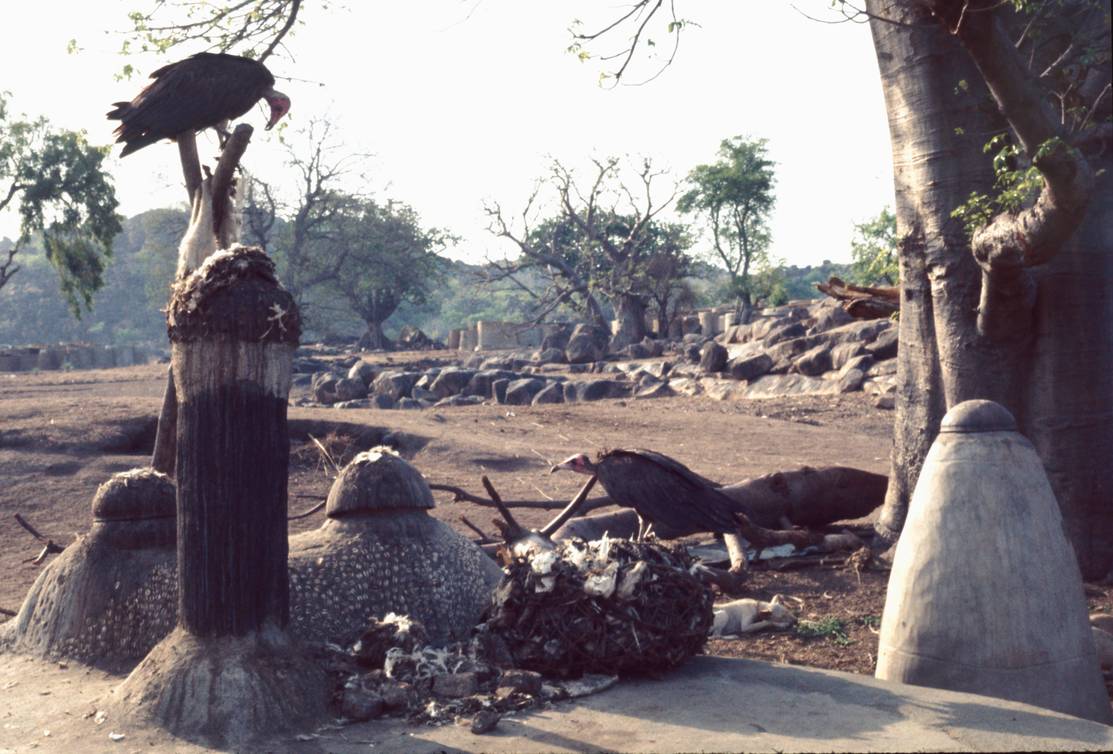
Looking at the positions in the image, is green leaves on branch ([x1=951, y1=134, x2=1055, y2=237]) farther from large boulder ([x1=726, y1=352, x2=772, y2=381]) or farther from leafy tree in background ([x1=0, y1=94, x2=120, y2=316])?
leafy tree in background ([x1=0, y1=94, x2=120, y2=316])

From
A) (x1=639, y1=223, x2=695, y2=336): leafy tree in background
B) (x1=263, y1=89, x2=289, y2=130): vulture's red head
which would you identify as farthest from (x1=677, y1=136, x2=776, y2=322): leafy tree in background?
(x1=263, y1=89, x2=289, y2=130): vulture's red head

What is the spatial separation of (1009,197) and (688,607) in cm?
320

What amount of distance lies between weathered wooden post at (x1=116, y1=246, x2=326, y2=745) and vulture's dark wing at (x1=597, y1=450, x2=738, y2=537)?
10.3 ft

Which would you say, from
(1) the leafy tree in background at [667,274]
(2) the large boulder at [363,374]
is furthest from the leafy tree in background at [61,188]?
(1) the leafy tree in background at [667,274]

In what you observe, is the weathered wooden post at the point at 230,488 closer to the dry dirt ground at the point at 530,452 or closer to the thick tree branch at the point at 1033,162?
the dry dirt ground at the point at 530,452

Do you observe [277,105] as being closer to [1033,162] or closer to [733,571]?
[733,571]

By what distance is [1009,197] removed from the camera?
5.74 meters

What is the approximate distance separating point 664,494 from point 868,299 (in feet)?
8.82

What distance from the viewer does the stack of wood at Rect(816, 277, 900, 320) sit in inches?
322

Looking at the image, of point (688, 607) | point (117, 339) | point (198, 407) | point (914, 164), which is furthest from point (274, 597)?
point (117, 339)

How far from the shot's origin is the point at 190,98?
5.98 meters

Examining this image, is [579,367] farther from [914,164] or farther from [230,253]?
[230,253]

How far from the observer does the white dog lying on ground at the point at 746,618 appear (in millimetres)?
5578

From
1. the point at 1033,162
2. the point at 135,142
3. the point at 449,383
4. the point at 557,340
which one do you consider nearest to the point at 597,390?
the point at 449,383
